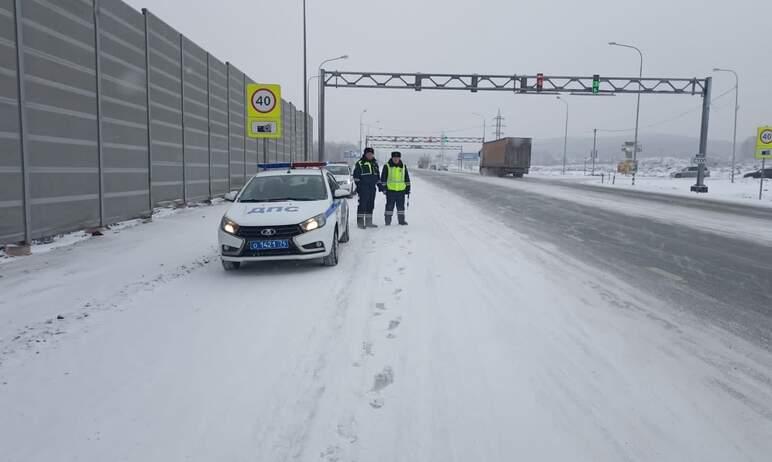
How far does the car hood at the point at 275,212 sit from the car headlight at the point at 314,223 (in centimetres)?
5

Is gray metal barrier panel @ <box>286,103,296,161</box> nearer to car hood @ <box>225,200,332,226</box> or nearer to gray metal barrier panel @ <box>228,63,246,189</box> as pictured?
gray metal barrier panel @ <box>228,63,246,189</box>

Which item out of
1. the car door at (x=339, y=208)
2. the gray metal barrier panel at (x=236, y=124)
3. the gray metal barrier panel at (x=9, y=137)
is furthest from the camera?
the gray metal barrier panel at (x=236, y=124)

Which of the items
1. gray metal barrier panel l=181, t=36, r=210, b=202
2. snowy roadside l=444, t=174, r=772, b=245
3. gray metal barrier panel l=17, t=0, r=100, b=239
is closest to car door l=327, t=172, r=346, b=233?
gray metal barrier panel l=17, t=0, r=100, b=239

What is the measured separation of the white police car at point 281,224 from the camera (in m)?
7.38

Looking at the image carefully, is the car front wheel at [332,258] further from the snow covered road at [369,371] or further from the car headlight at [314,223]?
the snow covered road at [369,371]

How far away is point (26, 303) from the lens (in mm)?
6066

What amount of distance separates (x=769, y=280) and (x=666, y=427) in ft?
17.4

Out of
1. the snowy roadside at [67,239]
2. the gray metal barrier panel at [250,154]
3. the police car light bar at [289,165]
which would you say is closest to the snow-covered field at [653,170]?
the gray metal barrier panel at [250,154]

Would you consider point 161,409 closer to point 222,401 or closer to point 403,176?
point 222,401

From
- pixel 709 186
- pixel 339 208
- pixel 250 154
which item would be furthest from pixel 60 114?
pixel 709 186

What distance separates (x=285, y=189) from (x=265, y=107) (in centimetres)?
715

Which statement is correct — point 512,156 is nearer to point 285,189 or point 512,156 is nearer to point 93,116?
point 93,116

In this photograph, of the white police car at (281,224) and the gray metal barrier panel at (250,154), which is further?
the gray metal barrier panel at (250,154)

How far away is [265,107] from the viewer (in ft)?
50.0
